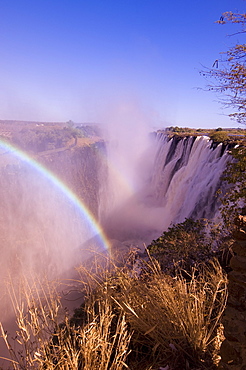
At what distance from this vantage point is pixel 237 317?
2.06 metres

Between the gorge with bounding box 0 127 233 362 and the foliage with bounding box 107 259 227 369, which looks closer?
the foliage with bounding box 107 259 227 369

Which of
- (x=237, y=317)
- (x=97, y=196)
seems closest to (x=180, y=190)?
(x=237, y=317)

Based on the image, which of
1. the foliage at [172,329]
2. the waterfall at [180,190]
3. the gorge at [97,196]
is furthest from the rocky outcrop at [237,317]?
the gorge at [97,196]

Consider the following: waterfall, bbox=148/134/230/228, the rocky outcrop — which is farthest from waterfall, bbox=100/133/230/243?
the rocky outcrop

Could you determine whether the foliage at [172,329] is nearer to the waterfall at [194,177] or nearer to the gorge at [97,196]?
the waterfall at [194,177]

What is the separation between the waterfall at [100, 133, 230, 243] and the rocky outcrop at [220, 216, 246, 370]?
5.52 metres

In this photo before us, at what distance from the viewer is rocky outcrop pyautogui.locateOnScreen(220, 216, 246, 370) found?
201 centimetres

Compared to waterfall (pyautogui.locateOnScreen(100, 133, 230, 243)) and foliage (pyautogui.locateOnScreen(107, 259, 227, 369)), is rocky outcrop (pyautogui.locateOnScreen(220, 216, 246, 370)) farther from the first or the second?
waterfall (pyautogui.locateOnScreen(100, 133, 230, 243))

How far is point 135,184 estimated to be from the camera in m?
37.2

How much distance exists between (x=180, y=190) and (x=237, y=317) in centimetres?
1314

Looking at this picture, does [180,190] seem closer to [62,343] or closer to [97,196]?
[62,343]

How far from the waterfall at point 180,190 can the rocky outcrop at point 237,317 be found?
5520 mm

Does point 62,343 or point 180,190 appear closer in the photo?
point 62,343

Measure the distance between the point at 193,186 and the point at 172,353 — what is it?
10588mm
